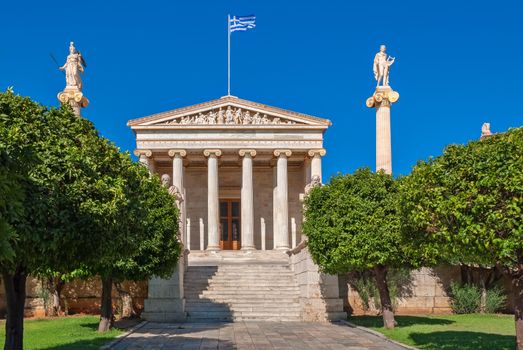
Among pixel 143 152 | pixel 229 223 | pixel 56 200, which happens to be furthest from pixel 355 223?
pixel 229 223

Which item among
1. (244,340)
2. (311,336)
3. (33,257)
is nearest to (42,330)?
(244,340)

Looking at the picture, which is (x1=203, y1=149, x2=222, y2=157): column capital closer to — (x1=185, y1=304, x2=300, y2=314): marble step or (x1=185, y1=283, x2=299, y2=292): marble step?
(x1=185, y1=283, x2=299, y2=292): marble step

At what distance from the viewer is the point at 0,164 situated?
647 centimetres

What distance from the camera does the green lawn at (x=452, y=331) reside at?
15.2 meters

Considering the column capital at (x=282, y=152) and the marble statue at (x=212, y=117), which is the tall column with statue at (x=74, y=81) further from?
the column capital at (x=282, y=152)

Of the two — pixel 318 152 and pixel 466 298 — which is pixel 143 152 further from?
pixel 466 298

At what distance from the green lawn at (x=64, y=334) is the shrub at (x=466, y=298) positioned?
1454 cm

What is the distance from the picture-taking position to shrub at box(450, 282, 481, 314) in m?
25.7

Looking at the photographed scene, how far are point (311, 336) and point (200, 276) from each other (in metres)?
11.4

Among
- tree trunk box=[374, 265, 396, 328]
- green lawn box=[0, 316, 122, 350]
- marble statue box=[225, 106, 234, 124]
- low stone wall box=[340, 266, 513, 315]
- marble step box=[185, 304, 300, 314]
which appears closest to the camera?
green lawn box=[0, 316, 122, 350]

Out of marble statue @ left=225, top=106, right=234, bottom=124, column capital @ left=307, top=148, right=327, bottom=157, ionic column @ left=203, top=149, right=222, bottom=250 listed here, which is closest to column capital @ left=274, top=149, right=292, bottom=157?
column capital @ left=307, top=148, right=327, bottom=157

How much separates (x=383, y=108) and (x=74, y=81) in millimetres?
17216

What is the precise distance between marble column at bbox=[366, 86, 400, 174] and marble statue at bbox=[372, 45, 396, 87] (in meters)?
0.67

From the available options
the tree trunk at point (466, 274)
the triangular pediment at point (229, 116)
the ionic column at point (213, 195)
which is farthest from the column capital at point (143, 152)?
the tree trunk at point (466, 274)
